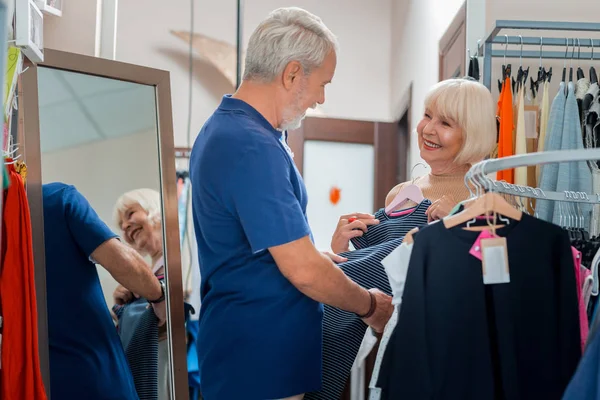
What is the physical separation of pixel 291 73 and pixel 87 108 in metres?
1.38

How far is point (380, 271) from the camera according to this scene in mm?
2109

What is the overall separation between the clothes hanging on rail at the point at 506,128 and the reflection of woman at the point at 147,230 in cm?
129

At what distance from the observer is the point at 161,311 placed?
303 cm

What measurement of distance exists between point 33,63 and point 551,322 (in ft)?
5.87

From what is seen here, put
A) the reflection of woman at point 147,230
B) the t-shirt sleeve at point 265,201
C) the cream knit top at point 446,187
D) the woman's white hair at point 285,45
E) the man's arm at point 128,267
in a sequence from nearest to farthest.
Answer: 1. the t-shirt sleeve at point 265,201
2. the woman's white hair at point 285,45
3. the cream knit top at point 446,187
4. the man's arm at point 128,267
5. the reflection of woman at point 147,230

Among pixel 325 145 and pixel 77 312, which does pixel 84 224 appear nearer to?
pixel 77 312

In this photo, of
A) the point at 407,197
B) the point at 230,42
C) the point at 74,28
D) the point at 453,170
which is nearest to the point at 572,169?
the point at 453,170

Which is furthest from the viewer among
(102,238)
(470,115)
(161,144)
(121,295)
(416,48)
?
(416,48)

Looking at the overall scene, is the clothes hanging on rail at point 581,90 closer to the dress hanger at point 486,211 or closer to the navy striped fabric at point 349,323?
the navy striped fabric at point 349,323

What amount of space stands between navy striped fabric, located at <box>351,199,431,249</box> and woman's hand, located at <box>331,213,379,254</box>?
0.8 inches

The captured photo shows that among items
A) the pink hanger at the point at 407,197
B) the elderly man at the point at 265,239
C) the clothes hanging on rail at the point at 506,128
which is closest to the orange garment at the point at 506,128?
the clothes hanging on rail at the point at 506,128

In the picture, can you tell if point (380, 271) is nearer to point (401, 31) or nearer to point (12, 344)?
→ point (12, 344)

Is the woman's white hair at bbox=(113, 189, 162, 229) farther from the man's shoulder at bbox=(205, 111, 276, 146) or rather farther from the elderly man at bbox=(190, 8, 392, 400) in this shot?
the man's shoulder at bbox=(205, 111, 276, 146)

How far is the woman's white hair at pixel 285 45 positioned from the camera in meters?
1.85
